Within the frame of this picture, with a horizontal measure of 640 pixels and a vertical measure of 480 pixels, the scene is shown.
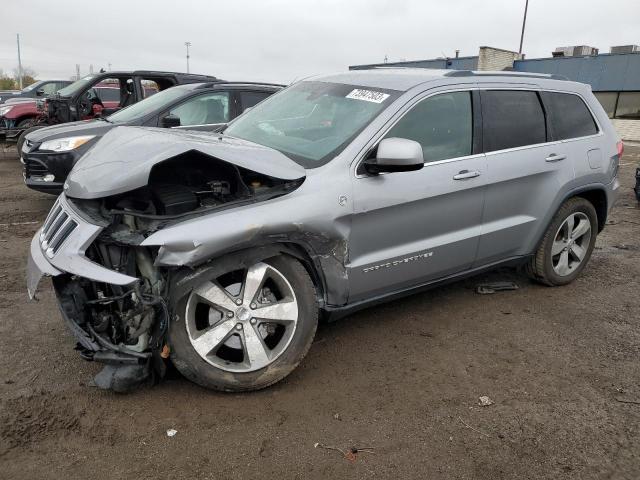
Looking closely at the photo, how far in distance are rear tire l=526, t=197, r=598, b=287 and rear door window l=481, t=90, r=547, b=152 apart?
726 mm

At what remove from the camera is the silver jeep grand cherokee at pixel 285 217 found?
8.66 ft

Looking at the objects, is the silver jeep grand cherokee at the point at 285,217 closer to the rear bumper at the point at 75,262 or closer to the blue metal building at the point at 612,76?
the rear bumper at the point at 75,262

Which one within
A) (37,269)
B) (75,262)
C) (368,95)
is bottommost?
(37,269)

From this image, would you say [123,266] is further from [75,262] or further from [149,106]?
[149,106]

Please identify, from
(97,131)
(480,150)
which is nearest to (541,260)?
(480,150)

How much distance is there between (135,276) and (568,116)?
12.2ft

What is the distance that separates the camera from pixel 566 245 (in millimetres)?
4551

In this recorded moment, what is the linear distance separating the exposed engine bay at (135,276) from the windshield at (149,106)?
4307 millimetres

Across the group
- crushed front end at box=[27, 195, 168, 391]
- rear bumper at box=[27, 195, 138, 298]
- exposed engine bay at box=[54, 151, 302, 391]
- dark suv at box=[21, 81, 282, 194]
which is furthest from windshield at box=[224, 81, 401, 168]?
dark suv at box=[21, 81, 282, 194]

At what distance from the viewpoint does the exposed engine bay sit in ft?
8.58

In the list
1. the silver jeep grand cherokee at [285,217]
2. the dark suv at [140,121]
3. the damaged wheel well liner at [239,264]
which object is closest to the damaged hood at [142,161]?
the silver jeep grand cherokee at [285,217]

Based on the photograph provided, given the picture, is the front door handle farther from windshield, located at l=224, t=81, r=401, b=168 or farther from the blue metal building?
the blue metal building

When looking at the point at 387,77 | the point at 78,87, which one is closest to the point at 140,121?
the point at 78,87

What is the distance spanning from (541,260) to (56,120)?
8.86 metres
